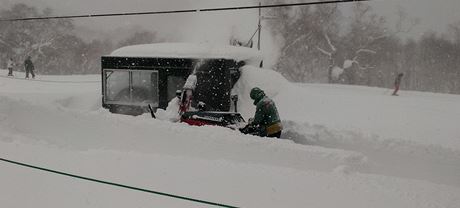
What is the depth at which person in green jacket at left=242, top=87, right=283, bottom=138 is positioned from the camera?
862 cm

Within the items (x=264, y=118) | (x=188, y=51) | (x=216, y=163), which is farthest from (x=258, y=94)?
(x=188, y=51)

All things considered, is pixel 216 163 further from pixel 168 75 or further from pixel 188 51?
pixel 188 51

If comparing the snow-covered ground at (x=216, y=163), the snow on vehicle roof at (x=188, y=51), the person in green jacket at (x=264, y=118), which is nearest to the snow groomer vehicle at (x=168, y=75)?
the snow on vehicle roof at (x=188, y=51)

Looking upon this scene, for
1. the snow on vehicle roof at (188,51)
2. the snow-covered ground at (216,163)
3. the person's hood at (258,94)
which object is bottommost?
the snow-covered ground at (216,163)

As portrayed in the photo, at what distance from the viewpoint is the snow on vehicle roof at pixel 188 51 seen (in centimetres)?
1485

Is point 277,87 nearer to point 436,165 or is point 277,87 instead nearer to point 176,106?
point 176,106

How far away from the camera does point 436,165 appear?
909 centimetres

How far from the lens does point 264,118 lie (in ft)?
28.8

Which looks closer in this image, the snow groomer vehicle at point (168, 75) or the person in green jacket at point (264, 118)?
the person in green jacket at point (264, 118)

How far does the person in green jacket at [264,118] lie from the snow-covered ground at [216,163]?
0.79 metres

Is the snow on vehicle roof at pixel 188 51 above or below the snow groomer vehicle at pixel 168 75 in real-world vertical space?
above

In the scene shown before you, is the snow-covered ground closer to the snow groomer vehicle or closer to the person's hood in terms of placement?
the person's hood

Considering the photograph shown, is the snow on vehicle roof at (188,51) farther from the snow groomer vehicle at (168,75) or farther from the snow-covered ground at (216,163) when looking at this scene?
the snow-covered ground at (216,163)

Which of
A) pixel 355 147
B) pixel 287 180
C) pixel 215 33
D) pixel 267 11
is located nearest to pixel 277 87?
pixel 355 147
